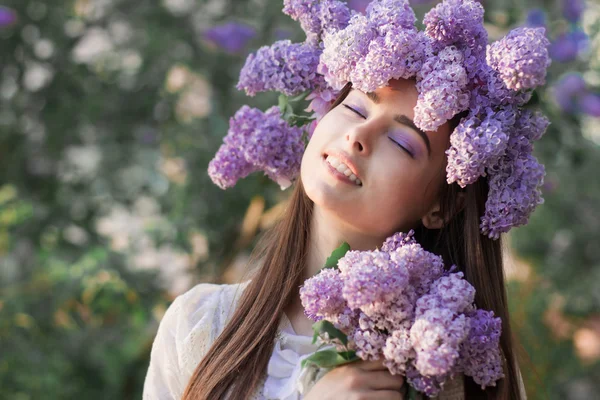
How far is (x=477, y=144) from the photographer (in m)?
1.57

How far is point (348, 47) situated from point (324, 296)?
0.51 m

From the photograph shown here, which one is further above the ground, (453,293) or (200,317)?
(453,293)

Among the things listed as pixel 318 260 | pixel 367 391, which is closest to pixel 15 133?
pixel 318 260

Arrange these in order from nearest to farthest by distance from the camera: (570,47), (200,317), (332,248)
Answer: (332,248), (200,317), (570,47)

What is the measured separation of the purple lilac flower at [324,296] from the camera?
1505 mm

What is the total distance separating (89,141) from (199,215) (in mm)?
679

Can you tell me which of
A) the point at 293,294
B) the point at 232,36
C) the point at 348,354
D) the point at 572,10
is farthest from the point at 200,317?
the point at 572,10

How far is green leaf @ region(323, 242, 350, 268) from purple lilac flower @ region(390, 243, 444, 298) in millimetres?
123

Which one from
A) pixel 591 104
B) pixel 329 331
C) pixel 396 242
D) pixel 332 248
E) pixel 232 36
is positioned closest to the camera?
pixel 329 331

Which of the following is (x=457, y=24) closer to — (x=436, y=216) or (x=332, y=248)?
(x=436, y=216)

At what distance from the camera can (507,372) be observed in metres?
1.75

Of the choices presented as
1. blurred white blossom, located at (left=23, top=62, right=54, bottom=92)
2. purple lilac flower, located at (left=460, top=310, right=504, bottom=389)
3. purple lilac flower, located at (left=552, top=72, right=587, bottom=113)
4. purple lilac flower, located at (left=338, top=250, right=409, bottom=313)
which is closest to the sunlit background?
blurred white blossom, located at (left=23, top=62, right=54, bottom=92)

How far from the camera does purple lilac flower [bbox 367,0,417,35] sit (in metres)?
1.68

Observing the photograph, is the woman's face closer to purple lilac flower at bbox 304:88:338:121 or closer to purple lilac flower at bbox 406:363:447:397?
purple lilac flower at bbox 304:88:338:121
